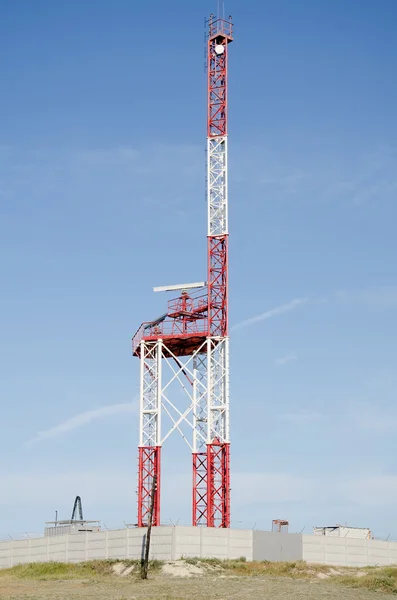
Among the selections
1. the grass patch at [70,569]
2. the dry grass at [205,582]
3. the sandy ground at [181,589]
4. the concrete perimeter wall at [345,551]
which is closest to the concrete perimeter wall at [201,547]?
the concrete perimeter wall at [345,551]

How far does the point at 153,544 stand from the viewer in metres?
94.6

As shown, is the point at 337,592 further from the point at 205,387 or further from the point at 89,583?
the point at 205,387

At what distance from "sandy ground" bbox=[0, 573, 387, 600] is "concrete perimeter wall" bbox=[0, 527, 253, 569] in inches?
220

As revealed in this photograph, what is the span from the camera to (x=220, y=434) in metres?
108

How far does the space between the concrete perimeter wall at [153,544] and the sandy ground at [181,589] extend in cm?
559

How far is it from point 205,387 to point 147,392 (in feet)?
22.7

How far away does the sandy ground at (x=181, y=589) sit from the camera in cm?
7575

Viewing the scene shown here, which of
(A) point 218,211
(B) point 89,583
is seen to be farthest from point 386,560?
(A) point 218,211

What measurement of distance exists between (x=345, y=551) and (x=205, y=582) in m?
25.2

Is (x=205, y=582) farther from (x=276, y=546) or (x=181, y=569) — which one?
(x=276, y=546)

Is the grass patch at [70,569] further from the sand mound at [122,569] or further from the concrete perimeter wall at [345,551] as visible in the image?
the concrete perimeter wall at [345,551]

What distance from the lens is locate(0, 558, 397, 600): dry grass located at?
76812 millimetres

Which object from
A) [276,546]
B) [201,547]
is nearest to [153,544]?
[201,547]

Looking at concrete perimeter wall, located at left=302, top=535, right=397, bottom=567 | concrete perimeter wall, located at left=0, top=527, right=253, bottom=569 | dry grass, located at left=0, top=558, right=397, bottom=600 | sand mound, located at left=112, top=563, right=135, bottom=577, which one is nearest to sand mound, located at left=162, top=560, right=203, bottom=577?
dry grass, located at left=0, top=558, right=397, bottom=600
